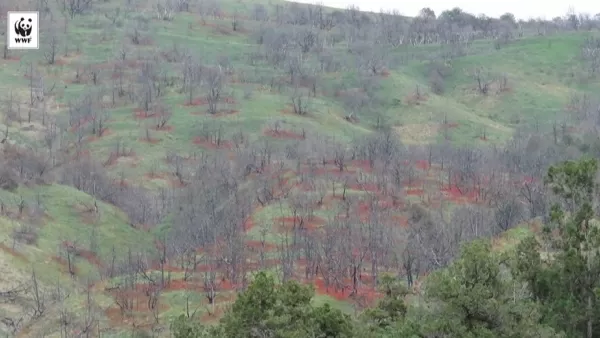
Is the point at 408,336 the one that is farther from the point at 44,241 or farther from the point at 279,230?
the point at 44,241

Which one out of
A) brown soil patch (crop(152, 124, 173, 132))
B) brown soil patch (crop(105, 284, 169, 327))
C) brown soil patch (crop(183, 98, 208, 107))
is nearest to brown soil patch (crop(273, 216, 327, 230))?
brown soil patch (crop(105, 284, 169, 327))

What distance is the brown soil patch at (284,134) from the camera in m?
106

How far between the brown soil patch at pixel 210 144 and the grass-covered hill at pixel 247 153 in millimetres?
332

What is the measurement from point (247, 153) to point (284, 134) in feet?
36.9

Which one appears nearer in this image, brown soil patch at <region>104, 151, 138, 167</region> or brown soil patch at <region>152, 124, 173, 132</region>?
brown soil patch at <region>104, 151, 138, 167</region>

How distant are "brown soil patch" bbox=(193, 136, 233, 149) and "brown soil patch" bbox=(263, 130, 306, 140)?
546 cm

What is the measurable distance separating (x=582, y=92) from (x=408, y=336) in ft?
402

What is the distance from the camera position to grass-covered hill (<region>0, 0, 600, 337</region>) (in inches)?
2400

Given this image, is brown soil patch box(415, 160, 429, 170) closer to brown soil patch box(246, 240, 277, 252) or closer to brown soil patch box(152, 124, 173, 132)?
brown soil patch box(246, 240, 277, 252)

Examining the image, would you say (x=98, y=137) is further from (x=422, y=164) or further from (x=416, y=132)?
(x=416, y=132)

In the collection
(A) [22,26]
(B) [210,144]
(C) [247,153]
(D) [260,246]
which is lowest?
(D) [260,246]

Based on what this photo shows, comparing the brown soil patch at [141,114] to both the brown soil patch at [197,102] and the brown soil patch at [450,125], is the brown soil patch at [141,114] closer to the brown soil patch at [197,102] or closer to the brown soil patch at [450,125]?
the brown soil patch at [197,102]

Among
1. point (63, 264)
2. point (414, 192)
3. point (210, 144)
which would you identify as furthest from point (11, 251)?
point (210, 144)

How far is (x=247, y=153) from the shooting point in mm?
96875
